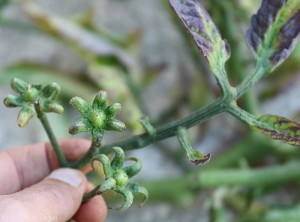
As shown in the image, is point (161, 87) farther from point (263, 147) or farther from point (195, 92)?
point (263, 147)

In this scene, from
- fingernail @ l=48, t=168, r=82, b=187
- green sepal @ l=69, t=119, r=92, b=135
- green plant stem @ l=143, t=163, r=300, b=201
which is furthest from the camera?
green plant stem @ l=143, t=163, r=300, b=201

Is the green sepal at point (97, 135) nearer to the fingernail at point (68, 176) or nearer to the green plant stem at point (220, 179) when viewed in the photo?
the fingernail at point (68, 176)

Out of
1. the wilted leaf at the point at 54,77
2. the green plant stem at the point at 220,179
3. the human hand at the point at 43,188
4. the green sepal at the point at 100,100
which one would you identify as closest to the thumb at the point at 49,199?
the human hand at the point at 43,188

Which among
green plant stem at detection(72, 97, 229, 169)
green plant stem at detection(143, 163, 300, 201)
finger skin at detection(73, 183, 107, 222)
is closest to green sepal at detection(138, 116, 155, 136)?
green plant stem at detection(72, 97, 229, 169)

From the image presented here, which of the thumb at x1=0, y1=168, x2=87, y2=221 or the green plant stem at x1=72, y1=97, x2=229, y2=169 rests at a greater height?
the green plant stem at x1=72, y1=97, x2=229, y2=169

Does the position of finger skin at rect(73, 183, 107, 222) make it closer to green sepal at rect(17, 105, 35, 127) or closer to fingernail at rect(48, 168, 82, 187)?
fingernail at rect(48, 168, 82, 187)

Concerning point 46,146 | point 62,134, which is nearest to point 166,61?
point 62,134

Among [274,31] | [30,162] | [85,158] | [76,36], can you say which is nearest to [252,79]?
[274,31]

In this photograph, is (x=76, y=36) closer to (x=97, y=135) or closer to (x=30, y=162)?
(x=30, y=162)
